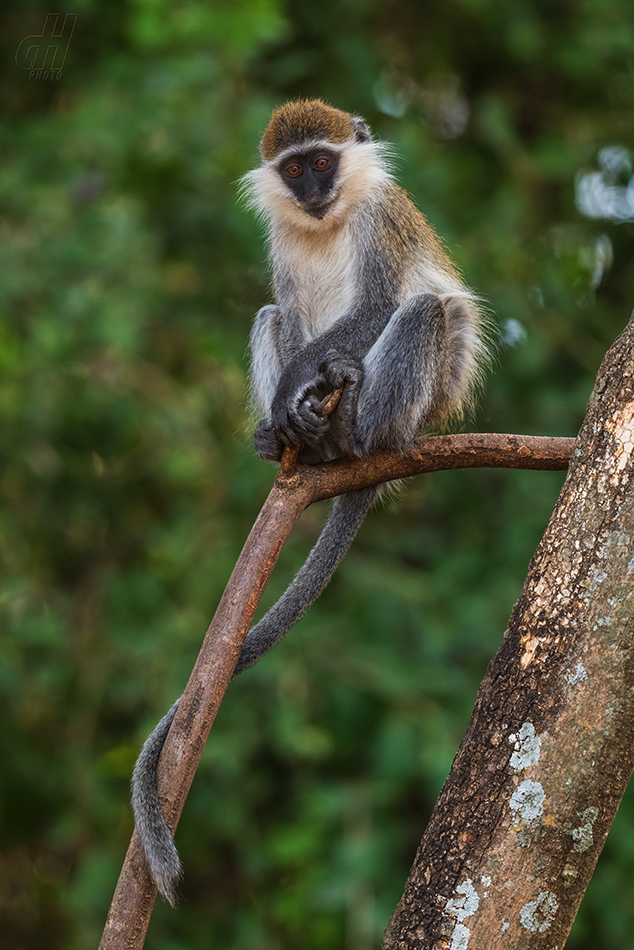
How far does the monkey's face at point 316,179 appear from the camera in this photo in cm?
408

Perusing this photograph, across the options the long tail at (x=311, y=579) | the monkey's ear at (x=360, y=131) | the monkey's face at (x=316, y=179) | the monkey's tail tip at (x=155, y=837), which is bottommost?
the monkey's tail tip at (x=155, y=837)

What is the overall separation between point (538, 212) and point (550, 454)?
407cm

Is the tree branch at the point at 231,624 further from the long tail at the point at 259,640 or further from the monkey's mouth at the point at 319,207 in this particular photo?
the monkey's mouth at the point at 319,207

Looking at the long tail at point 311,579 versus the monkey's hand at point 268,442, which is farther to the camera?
the monkey's hand at point 268,442

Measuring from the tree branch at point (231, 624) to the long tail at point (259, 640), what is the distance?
52 millimetres

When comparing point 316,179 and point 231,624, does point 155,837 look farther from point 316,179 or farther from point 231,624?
point 316,179

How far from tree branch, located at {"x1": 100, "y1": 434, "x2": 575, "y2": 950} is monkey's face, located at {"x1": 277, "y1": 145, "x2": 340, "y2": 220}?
1584 mm

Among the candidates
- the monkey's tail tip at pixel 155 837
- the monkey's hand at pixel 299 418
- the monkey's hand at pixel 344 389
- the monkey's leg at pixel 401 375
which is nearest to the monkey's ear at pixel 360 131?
the monkey's leg at pixel 401 375

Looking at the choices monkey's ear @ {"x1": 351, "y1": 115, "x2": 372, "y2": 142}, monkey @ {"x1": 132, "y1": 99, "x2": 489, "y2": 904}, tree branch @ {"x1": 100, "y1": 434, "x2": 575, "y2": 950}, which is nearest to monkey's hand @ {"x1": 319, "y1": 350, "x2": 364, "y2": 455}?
monkey @ {"x1": 132, "y1": 99, "x2": 489, "y2": 904}

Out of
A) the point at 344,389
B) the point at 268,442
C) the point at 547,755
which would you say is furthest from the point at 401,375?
the point at 547,755

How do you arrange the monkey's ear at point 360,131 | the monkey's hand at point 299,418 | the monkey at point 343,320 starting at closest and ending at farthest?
1. the monkey's hand at point 299,418
2. the monkey at point 343,320
3. the monkey's ear at point 360,131

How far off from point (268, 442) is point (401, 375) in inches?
21.3

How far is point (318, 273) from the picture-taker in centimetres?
418

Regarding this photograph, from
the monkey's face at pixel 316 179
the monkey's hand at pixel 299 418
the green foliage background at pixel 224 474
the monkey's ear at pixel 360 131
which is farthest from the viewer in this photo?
the green foliage background at pixel 224 474
